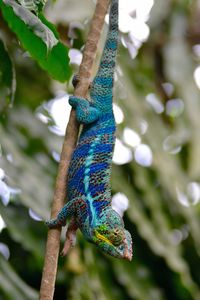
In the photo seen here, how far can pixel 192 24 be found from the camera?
11.5 ft

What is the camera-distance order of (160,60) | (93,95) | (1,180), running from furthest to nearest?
(160,60), (1,180), (93,95)

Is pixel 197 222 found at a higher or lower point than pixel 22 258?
lower

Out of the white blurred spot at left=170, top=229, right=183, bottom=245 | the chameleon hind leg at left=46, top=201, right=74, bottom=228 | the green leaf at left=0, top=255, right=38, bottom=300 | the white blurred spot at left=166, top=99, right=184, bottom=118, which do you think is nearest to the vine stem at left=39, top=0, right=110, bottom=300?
the chameleon hind leg at left=46, top=201, right=74, bottom=228

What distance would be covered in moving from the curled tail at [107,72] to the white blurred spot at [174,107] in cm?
106

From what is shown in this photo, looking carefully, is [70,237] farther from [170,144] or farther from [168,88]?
[168,88]

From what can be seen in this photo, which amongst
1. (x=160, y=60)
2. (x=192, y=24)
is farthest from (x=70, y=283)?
(x=192, y=24)

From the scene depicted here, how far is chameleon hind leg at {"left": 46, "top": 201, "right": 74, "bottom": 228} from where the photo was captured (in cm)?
188

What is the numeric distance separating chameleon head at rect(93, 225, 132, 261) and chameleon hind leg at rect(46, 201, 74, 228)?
10 cm

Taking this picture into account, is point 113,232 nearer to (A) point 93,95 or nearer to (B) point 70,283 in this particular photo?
(A) point 93,95

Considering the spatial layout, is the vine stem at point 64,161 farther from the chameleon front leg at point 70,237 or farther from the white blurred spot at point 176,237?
the white blurred spot at point 176,237

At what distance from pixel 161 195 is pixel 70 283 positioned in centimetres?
61

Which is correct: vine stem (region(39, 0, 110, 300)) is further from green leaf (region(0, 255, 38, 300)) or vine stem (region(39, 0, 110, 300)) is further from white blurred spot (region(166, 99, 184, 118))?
white blurred spot (region(166, 99, 184, 118))

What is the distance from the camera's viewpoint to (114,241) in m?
1.96

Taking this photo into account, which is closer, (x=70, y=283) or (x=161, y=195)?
(x=70, y=283)
